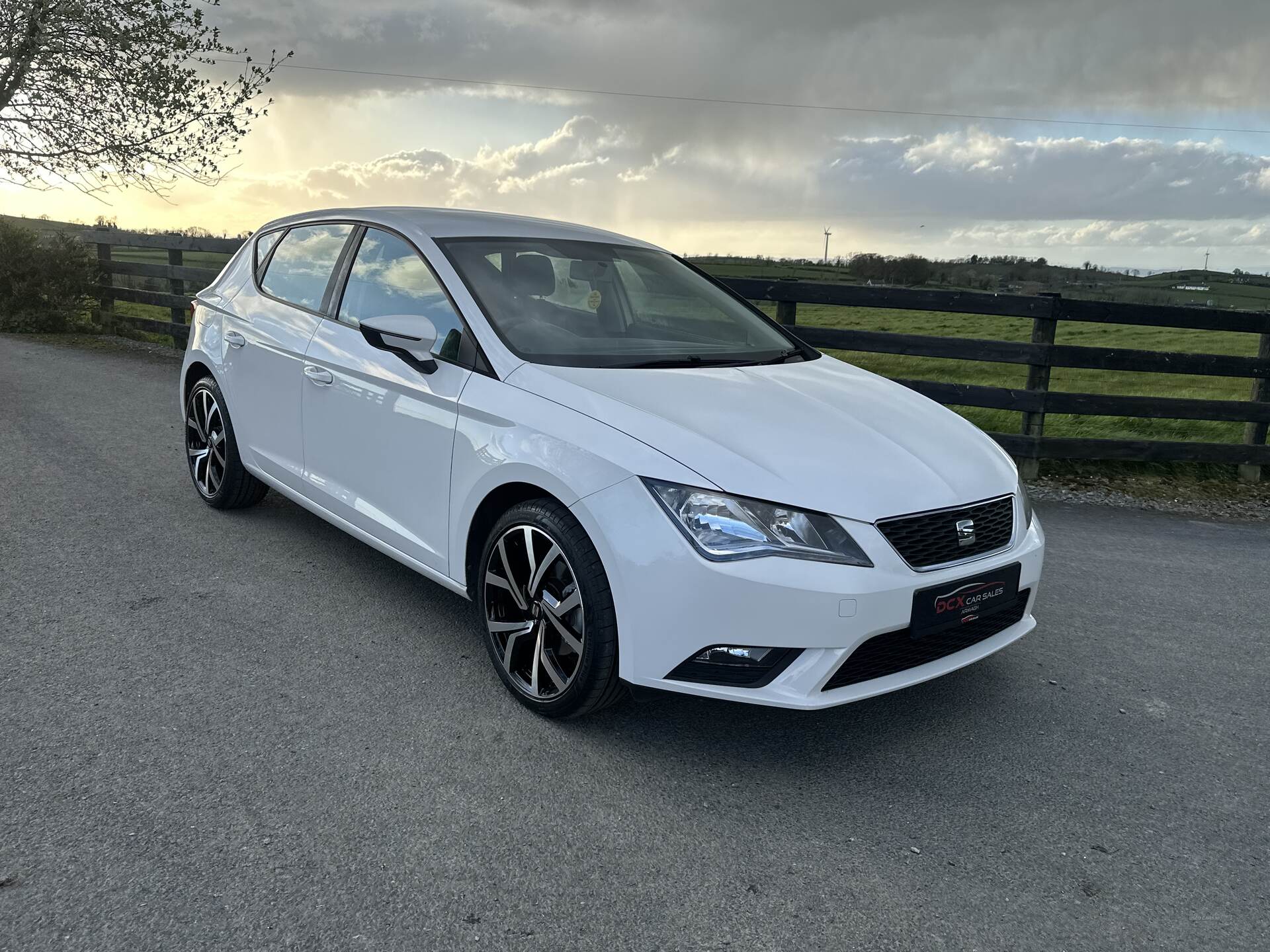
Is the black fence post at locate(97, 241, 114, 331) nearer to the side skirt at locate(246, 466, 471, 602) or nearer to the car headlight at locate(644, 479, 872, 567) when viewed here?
the side skirt at locate(246, 466, 471, 602)

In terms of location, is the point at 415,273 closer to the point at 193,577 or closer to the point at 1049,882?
the point at 193,577

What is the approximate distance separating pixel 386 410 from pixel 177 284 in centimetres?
974

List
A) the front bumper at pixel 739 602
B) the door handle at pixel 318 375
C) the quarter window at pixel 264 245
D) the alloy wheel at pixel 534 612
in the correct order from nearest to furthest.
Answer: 1. the front bumper at pixel 739 602
2. the alloy wheel at pixel 534 612
3. the door handle at pixel 318 375
4. the quarter window at pixel 264 245

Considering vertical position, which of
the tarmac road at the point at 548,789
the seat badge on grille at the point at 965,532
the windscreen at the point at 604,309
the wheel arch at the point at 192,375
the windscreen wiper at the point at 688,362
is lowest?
the tarmac road at the point at 548,789

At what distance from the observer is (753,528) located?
2.65 metres

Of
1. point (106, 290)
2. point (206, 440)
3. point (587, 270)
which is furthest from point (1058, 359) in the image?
point (106, 290)

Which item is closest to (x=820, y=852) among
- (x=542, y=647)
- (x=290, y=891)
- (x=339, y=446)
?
(x=542, y=647)

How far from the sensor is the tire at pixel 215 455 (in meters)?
5.05

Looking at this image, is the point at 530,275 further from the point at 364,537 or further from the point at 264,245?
the point at 264,245

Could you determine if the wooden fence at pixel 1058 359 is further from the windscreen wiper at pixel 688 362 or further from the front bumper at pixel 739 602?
the front bumper at pixel 739 602

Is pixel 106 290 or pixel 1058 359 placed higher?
pixel 106 290

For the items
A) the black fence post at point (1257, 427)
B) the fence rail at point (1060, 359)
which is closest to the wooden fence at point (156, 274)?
the fence rail at point (1060, 359)

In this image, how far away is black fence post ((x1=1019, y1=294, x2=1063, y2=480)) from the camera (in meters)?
7.18

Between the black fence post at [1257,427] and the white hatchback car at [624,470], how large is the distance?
5572 mm
